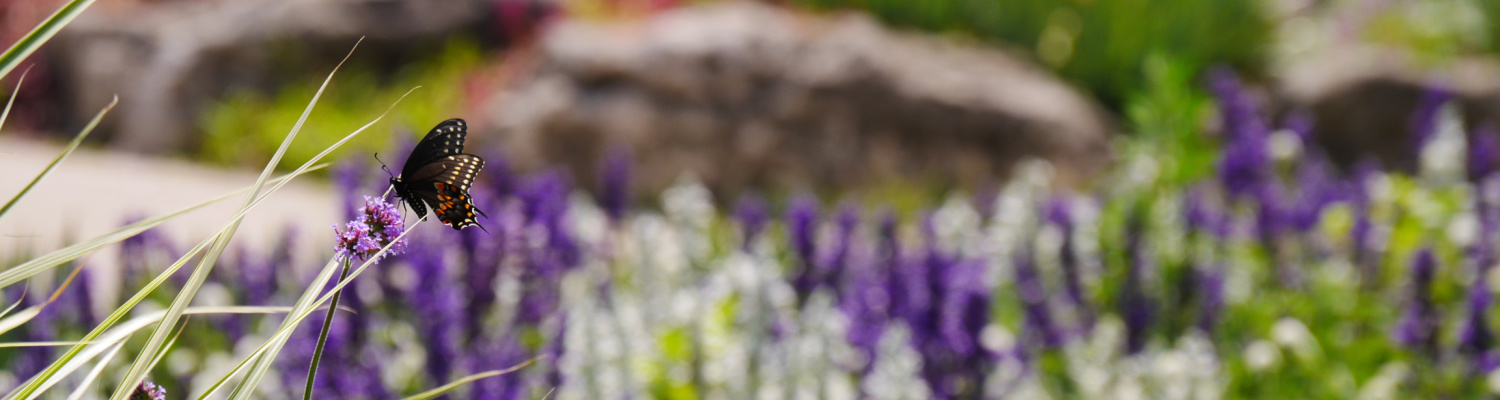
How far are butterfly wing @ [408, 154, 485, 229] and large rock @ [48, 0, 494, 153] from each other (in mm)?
8508

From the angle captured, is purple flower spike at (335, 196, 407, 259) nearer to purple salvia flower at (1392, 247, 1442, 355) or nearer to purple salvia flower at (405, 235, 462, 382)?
purple salvia flower at (405, 235, 462, 382)

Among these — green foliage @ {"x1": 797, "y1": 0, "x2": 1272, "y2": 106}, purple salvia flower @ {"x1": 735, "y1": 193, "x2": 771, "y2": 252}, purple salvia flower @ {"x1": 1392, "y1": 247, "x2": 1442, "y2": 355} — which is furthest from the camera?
green foliage @ {"x1": 797, "y1": 0, "x2": 1272, "y2": 106}

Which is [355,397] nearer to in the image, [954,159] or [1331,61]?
[954,159]

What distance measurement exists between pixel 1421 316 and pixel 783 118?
12.7 ft

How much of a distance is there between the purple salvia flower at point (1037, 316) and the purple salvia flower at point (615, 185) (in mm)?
1277

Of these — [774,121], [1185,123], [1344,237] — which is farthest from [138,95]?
[1344,237]

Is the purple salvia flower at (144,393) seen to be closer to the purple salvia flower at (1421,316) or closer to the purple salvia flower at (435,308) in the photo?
the purple salvia flower at (435,308)

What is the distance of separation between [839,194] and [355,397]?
14.4 ft

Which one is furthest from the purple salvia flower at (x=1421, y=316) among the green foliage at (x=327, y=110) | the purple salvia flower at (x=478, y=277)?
the green foliage at (x=327, y=110)

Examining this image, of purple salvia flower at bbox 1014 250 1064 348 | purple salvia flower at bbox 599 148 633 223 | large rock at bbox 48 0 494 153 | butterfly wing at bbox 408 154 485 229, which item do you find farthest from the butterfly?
large rock at bbox 48 0 494 153

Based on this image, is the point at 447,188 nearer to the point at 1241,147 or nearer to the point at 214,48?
the point at 1241,147

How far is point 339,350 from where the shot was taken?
211 centimetres

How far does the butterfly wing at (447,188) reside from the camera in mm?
852

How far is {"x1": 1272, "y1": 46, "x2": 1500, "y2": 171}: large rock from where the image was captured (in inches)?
268
